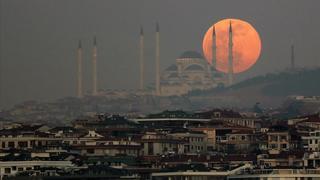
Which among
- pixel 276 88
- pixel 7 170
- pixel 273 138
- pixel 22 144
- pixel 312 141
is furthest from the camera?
pixel 276 88

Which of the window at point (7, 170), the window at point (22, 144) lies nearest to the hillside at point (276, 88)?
the window at point (22, 144)

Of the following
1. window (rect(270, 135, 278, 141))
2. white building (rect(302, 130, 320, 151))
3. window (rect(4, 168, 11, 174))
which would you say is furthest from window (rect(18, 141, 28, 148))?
window (rect(4, 168, 11, 174))

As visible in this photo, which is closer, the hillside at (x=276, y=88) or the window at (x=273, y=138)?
the window at (x=273, y=138)

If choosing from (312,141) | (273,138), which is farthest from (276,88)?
(312,141)

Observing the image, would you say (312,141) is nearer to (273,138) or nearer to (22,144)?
(273,138)

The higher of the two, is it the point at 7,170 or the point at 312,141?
the point at 312,141

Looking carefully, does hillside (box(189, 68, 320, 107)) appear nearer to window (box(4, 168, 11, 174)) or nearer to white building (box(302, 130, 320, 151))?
white building (box(302, 130, 320, 151))

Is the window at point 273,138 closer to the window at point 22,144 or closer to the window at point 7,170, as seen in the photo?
the window at point 22,144

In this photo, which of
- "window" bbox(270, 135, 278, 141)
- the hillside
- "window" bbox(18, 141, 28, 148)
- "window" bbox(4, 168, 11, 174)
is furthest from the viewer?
the hillside

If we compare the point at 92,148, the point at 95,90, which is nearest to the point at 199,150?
the point at 92,148

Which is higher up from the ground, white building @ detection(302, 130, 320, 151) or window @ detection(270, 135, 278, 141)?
window @ detection(270, 135, 278, 141)

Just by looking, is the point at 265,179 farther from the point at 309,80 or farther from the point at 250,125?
the point at 309,80

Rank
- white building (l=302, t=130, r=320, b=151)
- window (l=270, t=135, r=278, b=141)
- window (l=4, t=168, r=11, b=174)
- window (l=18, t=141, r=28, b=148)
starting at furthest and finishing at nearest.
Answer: window (l=270, t=135, r=278, b=141) < window (l=18, t=141, r=28, b=148) < white building (l=302, t=130, r=320, b=151) < window (l=4, t=168, r=11, b=174)
